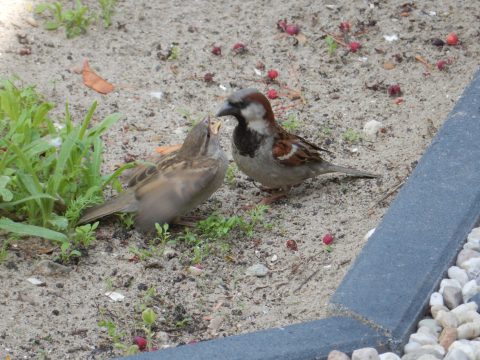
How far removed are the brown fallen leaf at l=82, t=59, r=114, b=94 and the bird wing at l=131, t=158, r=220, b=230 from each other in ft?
4.35

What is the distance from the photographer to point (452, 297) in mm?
4180

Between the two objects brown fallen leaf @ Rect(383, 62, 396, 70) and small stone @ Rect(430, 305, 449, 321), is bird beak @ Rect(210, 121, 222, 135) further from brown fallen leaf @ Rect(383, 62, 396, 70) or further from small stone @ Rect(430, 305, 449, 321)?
small stone @ Rect(430, 305, 449, 321)

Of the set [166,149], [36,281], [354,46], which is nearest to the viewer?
[36,281]

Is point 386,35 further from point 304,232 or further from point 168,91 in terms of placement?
point 304,232

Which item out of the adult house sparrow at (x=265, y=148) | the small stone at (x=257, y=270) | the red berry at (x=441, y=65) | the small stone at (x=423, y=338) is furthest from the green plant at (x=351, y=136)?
the small stone at (x=423, y=338)

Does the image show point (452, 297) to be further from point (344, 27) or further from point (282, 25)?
point (282, 25)

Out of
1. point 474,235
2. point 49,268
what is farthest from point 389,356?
point 49,268

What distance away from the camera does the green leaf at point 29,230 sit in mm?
4809

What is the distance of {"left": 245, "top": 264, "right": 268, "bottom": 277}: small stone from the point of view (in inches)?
200

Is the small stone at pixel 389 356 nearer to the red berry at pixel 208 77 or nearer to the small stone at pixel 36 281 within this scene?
the small stone at pixel 36 281

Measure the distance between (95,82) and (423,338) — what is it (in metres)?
3.49

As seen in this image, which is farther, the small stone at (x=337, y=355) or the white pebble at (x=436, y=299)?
the white pebble at (x=436, y=299)

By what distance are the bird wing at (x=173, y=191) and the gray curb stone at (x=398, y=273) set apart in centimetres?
123

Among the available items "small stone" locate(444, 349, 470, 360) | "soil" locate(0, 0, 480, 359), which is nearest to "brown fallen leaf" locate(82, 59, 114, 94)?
"soil" locate(0, 0, 480, 359)
